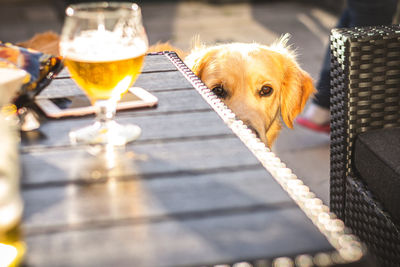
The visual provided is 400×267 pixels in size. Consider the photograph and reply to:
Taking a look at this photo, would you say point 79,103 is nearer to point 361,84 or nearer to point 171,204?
point 171,204

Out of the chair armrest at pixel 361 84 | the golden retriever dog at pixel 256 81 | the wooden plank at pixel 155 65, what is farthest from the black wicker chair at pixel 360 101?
the wooden plank at pixel 155 65

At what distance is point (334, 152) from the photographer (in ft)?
6.01

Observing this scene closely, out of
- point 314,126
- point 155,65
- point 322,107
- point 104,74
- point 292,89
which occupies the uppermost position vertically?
point 104,74

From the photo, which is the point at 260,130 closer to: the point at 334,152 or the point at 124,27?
the point at 334,152

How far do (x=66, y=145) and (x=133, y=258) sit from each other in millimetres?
385

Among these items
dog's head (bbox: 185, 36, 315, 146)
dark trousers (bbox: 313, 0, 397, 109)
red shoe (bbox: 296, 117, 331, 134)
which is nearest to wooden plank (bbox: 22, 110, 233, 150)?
dog's head (bbox: 185, 36, 315, 146)

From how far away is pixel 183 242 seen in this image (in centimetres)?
66

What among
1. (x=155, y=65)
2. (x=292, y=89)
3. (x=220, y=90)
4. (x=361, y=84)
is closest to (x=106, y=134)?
(x=155, y=65)

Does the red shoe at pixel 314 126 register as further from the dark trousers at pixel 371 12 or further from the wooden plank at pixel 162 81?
the wooden plank at pixel 162 81

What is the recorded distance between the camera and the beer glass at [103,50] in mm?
901

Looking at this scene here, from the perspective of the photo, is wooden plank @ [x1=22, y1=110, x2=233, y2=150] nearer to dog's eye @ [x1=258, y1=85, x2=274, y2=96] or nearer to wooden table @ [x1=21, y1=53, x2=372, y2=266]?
wooden table @ [x1=21, y1=53, x2=372, y2=266]

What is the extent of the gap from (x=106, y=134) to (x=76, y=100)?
26cm

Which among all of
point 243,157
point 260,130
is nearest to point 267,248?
point 243,157

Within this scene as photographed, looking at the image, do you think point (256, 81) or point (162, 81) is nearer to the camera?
point (162, 81)
